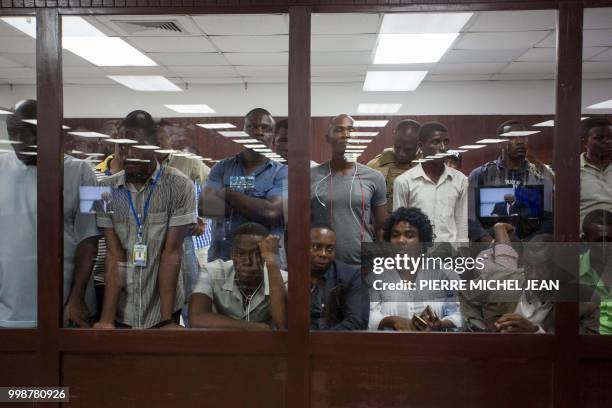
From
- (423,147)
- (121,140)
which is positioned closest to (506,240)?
(423,147)

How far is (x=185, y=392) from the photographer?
2840mm

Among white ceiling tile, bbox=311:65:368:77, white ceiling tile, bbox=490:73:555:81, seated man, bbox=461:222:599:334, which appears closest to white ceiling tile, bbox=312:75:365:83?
white ceiling tile, bbox=311:65:368:77

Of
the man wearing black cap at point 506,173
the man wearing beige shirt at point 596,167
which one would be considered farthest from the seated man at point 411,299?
the man wearing beige shirt at point 596,167

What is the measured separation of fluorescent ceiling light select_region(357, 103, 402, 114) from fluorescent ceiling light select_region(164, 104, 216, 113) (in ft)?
2.82

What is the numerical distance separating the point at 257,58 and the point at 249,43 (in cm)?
18

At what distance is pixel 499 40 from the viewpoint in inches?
113

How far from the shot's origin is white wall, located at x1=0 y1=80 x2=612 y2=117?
→ 9.05 ft

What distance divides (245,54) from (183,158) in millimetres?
707

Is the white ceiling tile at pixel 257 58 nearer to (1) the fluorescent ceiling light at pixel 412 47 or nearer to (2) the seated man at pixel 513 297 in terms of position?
(1) the fluorescent ceiling light at pixel 412 47

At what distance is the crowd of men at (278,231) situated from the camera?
9.20ft

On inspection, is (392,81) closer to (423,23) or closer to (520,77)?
(423,23)

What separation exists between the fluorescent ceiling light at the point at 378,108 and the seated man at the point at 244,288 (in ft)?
2.90

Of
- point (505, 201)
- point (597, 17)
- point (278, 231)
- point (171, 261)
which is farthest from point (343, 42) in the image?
point (171, 261)

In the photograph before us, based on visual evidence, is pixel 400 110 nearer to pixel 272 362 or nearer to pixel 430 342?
pixel 430 342
